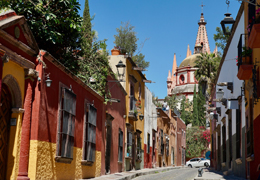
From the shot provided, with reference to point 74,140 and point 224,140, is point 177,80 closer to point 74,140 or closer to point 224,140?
point 224,140

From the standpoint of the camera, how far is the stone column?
9.29 meters

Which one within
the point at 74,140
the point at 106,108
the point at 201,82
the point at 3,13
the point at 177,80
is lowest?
the point at 74,140

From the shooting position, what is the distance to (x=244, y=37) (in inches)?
528

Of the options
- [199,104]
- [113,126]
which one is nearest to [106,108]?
[113,126]

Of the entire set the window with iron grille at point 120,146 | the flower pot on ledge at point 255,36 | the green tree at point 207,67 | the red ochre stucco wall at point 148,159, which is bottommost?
the red ochre stucco wall at point 148,159

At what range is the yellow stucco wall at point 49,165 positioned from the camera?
9.63 metres

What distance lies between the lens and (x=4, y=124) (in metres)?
9.09

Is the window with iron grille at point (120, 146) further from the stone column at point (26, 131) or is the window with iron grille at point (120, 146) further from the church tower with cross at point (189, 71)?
the church tower with cross at point (189, 71)

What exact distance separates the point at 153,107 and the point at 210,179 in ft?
62.7

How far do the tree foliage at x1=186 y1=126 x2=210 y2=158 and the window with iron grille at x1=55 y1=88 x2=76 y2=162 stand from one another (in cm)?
4588

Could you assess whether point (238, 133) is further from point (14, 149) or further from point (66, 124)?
point (14, 149)

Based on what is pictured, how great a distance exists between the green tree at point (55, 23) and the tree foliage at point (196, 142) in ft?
146

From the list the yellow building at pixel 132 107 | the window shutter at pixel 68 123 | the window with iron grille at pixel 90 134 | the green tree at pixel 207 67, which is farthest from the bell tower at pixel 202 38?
the window shutter at pixel 68 123

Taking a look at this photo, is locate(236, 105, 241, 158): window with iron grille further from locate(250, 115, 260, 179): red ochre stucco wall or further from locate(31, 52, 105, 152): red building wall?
locate(31, 52, 105, 152): red building wall
